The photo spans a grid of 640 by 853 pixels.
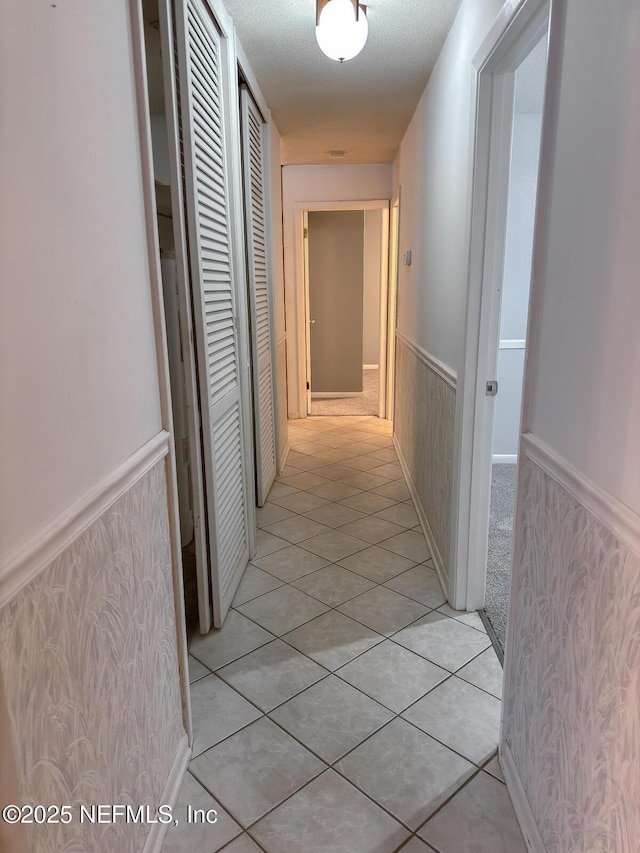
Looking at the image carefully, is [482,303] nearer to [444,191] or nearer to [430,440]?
[444,191]

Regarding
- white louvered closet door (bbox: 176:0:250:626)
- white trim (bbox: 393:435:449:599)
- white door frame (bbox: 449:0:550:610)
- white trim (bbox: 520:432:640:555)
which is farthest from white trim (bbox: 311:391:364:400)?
white trim (bbox: 520:432:640:555)

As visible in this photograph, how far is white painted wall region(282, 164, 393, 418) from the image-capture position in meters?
4.90

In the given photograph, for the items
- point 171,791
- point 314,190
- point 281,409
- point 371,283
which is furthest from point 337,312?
point 171,791

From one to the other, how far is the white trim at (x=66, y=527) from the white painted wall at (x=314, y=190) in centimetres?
395

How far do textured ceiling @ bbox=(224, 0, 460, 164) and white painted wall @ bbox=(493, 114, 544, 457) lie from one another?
2.60 ft

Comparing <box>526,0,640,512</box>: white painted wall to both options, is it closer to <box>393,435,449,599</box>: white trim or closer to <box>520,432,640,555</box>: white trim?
<box>520,432,640,555</box>: white trim

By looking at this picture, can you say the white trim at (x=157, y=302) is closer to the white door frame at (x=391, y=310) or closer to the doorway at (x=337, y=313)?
the white door frame at (x=391, y=310)

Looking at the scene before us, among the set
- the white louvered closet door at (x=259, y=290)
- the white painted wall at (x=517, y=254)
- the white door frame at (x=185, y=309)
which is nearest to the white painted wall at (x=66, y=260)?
the white door frame at (x=185, y=309)

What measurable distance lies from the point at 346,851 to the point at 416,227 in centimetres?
299

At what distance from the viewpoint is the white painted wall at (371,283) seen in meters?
7.61

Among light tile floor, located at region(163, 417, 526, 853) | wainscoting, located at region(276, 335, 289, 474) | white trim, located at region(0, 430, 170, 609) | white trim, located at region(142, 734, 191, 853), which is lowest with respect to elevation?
light tile floor, located at region(163, 417, 526, 853)

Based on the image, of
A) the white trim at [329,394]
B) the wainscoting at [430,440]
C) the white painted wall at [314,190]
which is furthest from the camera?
the white trim at [329,394]

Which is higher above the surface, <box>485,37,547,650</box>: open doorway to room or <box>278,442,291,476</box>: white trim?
<box>485,37,547,650</box>: open doorway to room

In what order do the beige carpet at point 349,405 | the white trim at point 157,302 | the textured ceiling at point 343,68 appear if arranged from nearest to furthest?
the white trim at point 157,302 → the textured ceiling at point 343,68 → the beige carpet at point 349,405
